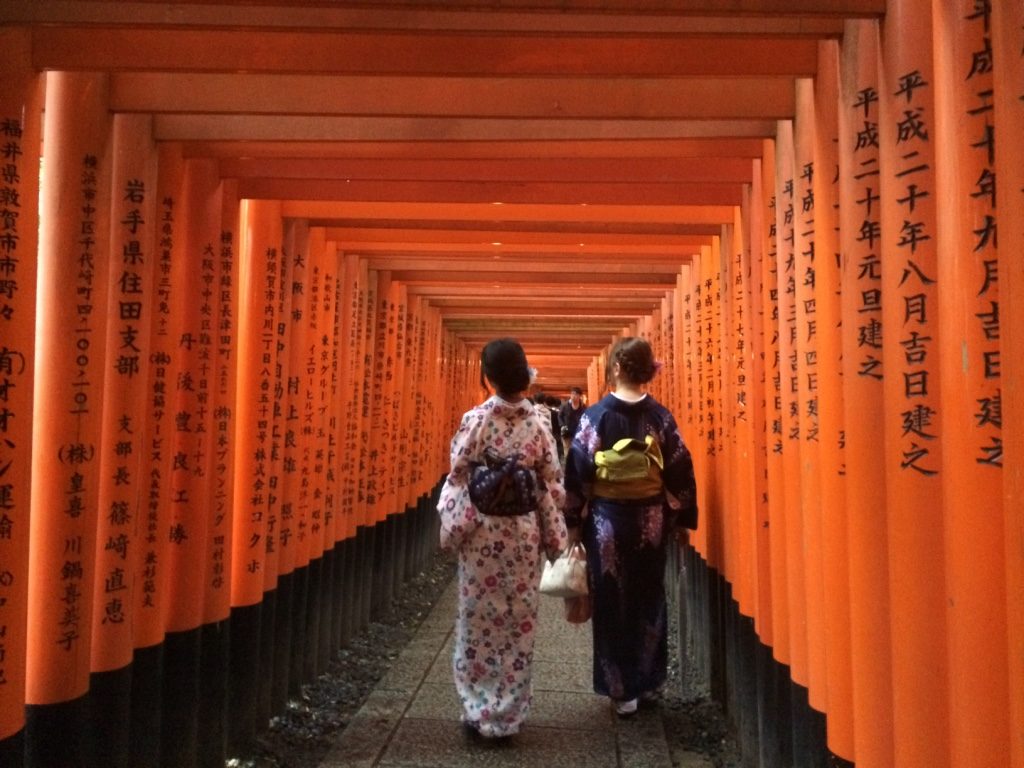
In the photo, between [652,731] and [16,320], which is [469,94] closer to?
[16,320]

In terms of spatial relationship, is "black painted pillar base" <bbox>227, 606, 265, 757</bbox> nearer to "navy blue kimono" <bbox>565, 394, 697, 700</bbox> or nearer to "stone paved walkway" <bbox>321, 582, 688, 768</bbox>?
"stone paved walkway" <bbox>321, 582, 688, 768</bbox>

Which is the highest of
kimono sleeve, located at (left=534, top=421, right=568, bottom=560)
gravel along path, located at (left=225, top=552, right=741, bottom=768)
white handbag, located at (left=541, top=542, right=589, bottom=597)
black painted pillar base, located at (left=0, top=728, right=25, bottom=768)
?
kimono sleeve, located at (left=534, top=421, right=568, bottom=560)

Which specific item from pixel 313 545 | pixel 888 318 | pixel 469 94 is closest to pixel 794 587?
pixel 888 318

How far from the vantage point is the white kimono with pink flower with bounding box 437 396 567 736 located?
3.95 metres

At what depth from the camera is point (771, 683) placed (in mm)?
3348

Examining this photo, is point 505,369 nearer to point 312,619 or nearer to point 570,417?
point 312,619

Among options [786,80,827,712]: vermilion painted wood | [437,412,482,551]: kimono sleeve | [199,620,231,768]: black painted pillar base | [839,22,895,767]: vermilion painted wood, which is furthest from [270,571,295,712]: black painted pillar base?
[839,22,895,767]: vermilion painted wood

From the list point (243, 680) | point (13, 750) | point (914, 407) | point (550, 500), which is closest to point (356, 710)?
point (243, 680)

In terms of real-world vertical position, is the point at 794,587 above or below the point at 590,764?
above

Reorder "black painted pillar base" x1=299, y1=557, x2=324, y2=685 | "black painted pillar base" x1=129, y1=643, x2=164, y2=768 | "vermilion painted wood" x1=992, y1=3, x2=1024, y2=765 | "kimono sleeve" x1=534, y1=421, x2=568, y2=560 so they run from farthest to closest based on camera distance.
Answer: "black painted pillar base" x1=299, y1=557, x2=324, y2=685 < "kimono sleeve" x1=534, y1=421, x2=568, y2=560 < "black painted pillar base" x1=129, y1=643, x2=164, y2=768 < "vermilion painted wood" x1=992, y1=3, x2=1024, y2=765

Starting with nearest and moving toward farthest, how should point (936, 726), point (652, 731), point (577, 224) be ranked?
point (936, 726)
point (652, 731)
point (577, 224)

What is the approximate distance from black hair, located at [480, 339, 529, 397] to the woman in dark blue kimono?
2.42 ft

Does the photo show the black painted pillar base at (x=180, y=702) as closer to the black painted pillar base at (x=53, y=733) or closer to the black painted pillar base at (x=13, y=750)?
the black painted pillar base at (x=53, y=733)

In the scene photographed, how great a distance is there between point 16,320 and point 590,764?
3190 millimetres
